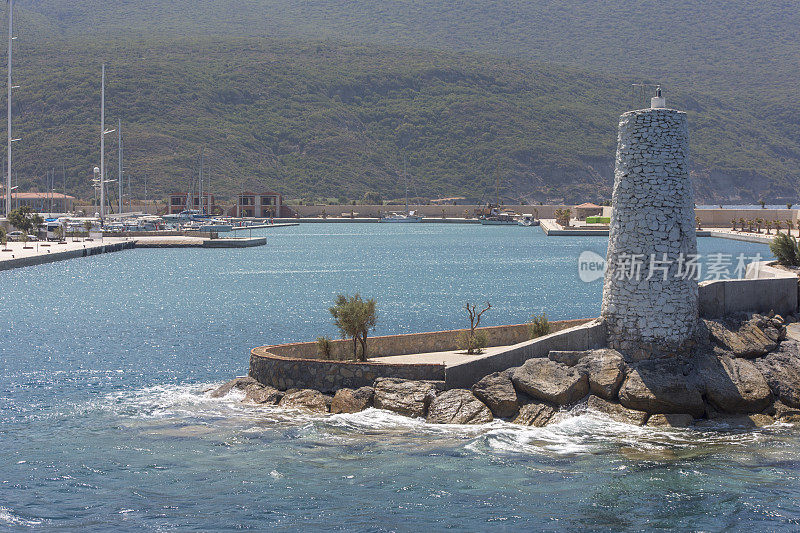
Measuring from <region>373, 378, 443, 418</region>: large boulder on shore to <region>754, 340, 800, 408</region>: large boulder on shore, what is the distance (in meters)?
7.27

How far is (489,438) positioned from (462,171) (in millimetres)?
151600

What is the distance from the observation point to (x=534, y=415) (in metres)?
19.1

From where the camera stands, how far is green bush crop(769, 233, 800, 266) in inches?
1223

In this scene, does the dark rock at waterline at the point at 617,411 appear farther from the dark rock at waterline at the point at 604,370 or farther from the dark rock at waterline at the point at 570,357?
the dark rock at waterline at the point at 570,357

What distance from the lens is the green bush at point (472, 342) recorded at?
854 inches

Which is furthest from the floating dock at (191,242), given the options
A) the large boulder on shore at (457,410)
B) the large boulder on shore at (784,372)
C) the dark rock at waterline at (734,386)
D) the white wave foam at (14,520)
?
the white wave foam at (14,520)

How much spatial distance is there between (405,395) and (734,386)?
7.05 metres

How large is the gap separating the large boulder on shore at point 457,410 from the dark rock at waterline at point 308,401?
88.6 inches

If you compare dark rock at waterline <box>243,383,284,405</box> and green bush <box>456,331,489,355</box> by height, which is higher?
green bush <box>456,331,489,355</box>

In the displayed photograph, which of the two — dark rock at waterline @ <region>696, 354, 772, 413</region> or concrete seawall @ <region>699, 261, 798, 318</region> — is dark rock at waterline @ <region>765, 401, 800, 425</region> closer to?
dark rock at waterline @ <region>696, 354, 772, 413</region>

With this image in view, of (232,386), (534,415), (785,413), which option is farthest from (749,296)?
(232,386)

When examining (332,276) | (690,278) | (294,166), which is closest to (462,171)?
(294,166)

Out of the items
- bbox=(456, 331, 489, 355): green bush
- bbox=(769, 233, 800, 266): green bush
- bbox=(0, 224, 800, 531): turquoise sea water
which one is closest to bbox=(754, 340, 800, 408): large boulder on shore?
bbox=(0, 224, 800, 531): turquoise sea water

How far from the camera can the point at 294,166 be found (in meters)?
163
